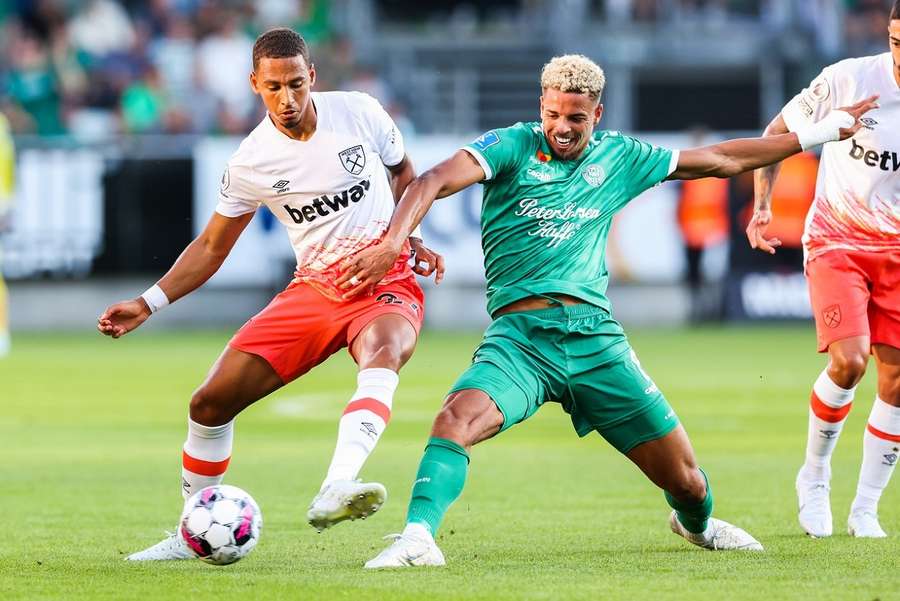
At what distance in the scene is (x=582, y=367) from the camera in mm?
7133

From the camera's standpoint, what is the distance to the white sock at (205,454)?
762 cm

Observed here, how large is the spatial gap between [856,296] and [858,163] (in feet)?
2.29

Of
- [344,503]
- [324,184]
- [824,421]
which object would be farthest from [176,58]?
[344,503]

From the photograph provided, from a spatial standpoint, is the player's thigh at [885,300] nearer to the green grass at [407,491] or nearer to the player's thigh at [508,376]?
the green grass at [407,491]

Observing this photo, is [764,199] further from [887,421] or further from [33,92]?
[33,92]

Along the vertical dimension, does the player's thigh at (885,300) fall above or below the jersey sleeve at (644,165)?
below

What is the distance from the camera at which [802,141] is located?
294 inches

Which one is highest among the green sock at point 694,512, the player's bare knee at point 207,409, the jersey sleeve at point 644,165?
the jersey sleeve at point 644,165

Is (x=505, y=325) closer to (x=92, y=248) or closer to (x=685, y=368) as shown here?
A: (x=685, y=368)

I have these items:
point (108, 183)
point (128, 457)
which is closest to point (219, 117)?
point (108, 183)

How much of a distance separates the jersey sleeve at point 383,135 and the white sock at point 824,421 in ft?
7.78

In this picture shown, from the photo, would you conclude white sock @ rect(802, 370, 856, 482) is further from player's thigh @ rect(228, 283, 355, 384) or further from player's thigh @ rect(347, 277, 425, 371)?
player's thigh @ rect(228, 283, 355, 384)

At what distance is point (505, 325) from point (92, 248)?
54.1 feet

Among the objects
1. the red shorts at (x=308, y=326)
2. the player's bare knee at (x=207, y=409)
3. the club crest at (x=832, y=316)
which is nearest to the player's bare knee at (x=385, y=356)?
the red shorts at (x=308, y=326)
